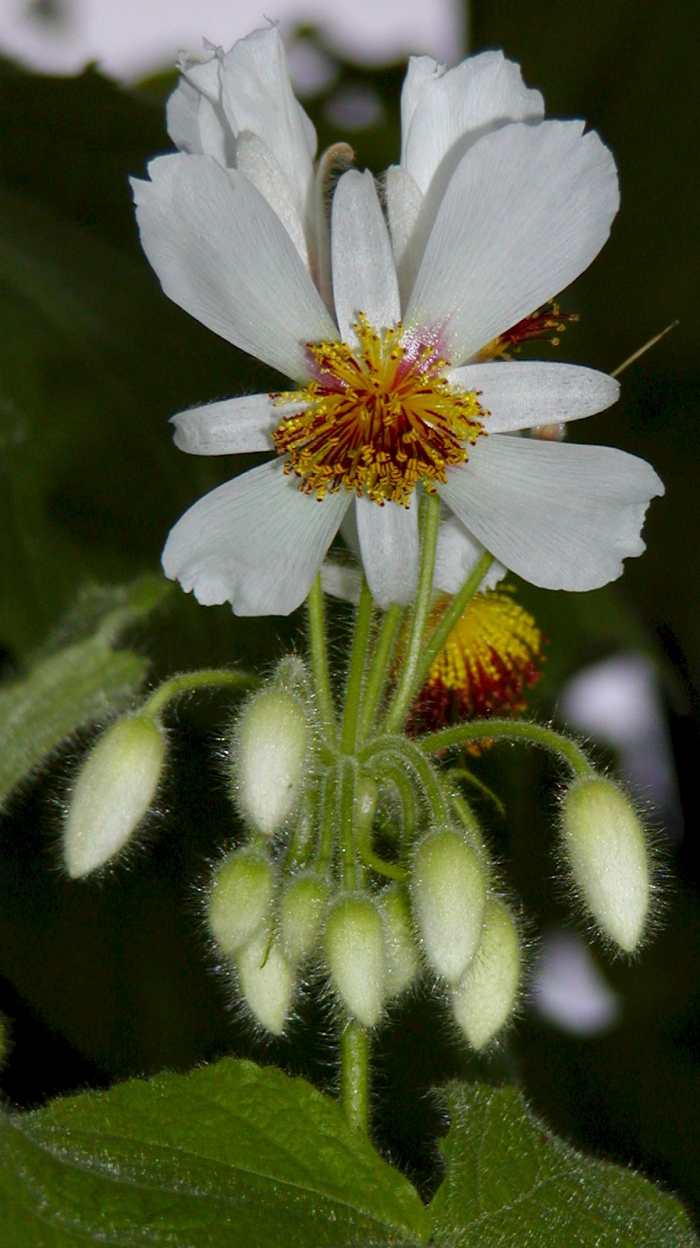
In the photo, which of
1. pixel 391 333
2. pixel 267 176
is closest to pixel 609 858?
pixel 391 333

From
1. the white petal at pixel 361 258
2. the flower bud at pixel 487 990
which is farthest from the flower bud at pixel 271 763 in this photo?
the white petal at pixel 361 258

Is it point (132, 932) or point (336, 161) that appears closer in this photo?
point (336, 161)

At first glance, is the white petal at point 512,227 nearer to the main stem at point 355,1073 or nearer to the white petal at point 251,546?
the white petal at point 251,546

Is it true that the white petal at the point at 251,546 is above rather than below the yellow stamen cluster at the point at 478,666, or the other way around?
above

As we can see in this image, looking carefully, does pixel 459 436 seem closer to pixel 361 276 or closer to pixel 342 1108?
pixel 361 276

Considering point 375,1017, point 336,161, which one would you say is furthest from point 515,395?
point 375,1017
